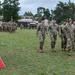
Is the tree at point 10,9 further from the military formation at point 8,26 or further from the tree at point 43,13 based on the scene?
the military formation at point 8,26

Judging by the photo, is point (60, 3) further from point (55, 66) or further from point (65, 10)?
point (55, 66)

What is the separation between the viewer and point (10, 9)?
87.6 m

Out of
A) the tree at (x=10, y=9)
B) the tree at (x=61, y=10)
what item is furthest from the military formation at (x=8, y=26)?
the tree at (x=61, y=10)

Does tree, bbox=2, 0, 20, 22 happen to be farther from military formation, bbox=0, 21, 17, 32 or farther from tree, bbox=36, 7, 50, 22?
military formation, bbox=0, 21, 17, 32

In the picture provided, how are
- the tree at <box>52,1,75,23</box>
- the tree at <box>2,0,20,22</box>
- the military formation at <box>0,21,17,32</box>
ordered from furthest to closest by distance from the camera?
1. the tree at <box>52,1,75,23</box>
2. the tree at <box>2,0,20,22</box>
3. the military formation at <box>0,21,17,32</box>

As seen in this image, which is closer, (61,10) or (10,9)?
(10,9)

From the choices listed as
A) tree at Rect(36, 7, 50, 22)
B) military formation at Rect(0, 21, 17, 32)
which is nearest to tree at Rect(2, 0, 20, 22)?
tree at Rect(36, 7, 50, 22)

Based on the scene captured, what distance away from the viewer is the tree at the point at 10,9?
8700 centimetres

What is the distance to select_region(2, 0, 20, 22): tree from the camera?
87.0 m

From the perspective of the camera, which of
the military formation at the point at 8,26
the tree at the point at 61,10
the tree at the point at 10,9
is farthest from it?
the tree at the point at 61,10

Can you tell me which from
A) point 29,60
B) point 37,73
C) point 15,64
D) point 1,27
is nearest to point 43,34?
point 29,60

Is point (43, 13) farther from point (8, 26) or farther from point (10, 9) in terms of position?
point (8, 26)

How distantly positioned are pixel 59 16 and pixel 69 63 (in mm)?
90554

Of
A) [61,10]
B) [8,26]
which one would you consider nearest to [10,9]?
[61,10]
